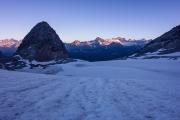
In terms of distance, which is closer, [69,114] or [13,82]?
[69,114]

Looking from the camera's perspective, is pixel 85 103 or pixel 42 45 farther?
pixel 42 45

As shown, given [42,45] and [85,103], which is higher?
[42,45]

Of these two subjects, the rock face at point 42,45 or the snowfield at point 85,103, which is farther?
the rock face at point 42,45

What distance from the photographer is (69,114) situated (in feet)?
33.0

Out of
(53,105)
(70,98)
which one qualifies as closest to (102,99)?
(70,98)

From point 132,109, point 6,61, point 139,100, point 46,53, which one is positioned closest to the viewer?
point 132,109

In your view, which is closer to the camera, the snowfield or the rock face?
the snowfield

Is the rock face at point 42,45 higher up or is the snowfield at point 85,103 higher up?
the rock face at point 42,45

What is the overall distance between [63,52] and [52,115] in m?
69.3

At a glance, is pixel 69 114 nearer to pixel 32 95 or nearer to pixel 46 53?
pixel 32 95

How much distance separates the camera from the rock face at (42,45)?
72.5 m

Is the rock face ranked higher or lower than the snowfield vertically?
higher

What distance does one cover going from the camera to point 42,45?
77750 mm

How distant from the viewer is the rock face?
72.5m
